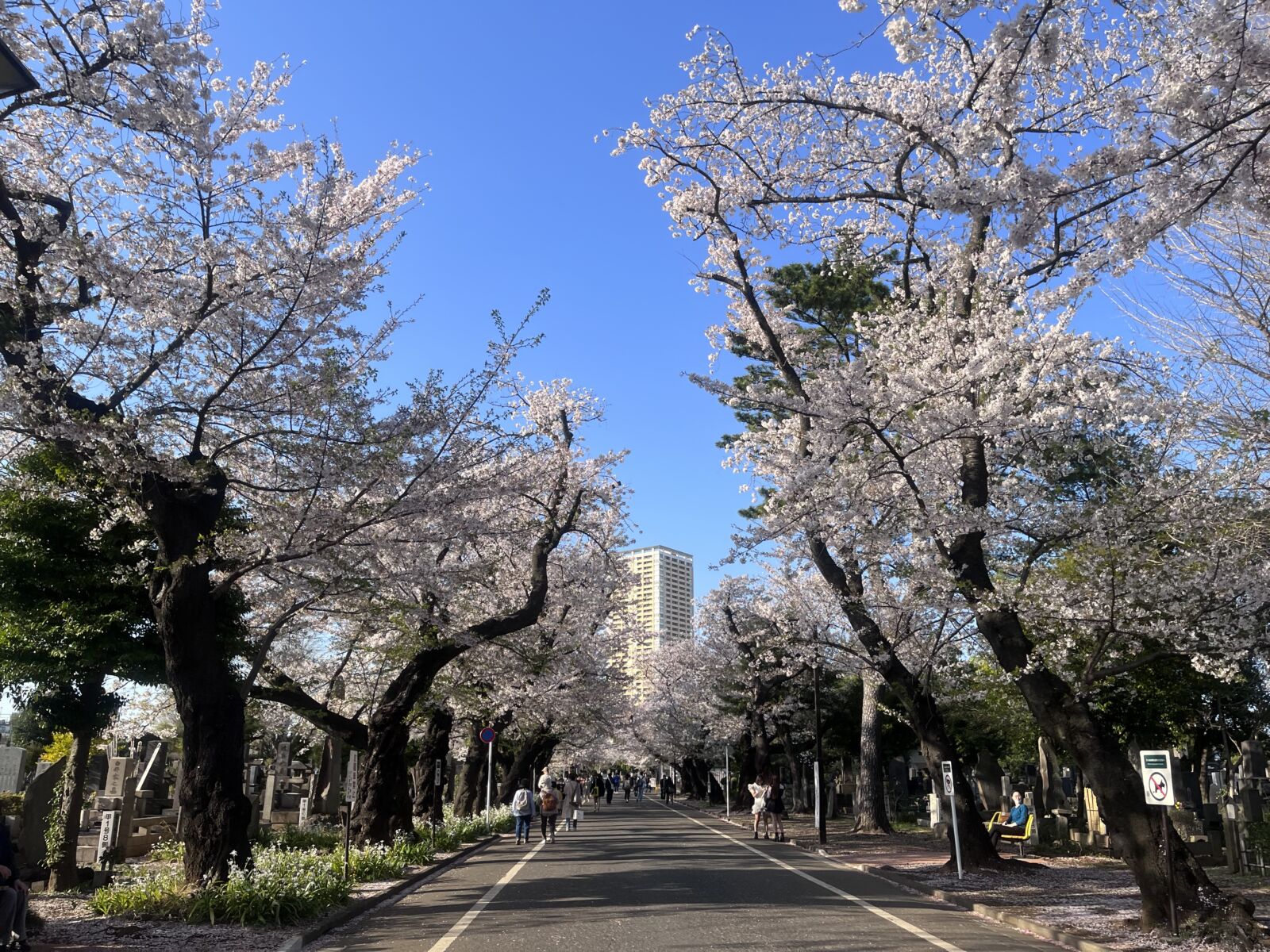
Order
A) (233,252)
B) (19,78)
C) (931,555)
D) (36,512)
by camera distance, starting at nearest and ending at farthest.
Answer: (19,78)
(233,252)
(36,512)
(931,555)

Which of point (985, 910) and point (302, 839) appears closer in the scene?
point (985, 910)

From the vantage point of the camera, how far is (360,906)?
36.5ft

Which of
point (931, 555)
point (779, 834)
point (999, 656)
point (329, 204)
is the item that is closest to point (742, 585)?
point (779, 834)

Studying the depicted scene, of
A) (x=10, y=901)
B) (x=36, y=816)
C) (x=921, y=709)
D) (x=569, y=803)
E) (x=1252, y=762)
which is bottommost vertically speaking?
(x=569, y=803)

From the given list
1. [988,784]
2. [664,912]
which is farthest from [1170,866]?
[988,784]

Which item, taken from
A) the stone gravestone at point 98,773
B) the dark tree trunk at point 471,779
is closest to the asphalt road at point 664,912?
the stone gravestone at point 98,773

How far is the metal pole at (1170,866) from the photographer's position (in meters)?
8.68

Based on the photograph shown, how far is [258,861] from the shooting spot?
11.9 m

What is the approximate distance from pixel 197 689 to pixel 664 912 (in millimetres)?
5881

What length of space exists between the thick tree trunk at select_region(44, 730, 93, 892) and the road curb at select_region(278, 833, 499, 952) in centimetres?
431

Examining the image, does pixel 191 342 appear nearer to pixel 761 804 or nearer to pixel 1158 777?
pixel 1158 777

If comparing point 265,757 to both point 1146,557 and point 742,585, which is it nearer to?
point 742,585

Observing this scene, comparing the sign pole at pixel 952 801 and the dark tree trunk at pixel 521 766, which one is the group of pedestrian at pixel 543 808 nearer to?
the dark tree trunk at pixel 521 766

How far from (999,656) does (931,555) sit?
4.09 metres
